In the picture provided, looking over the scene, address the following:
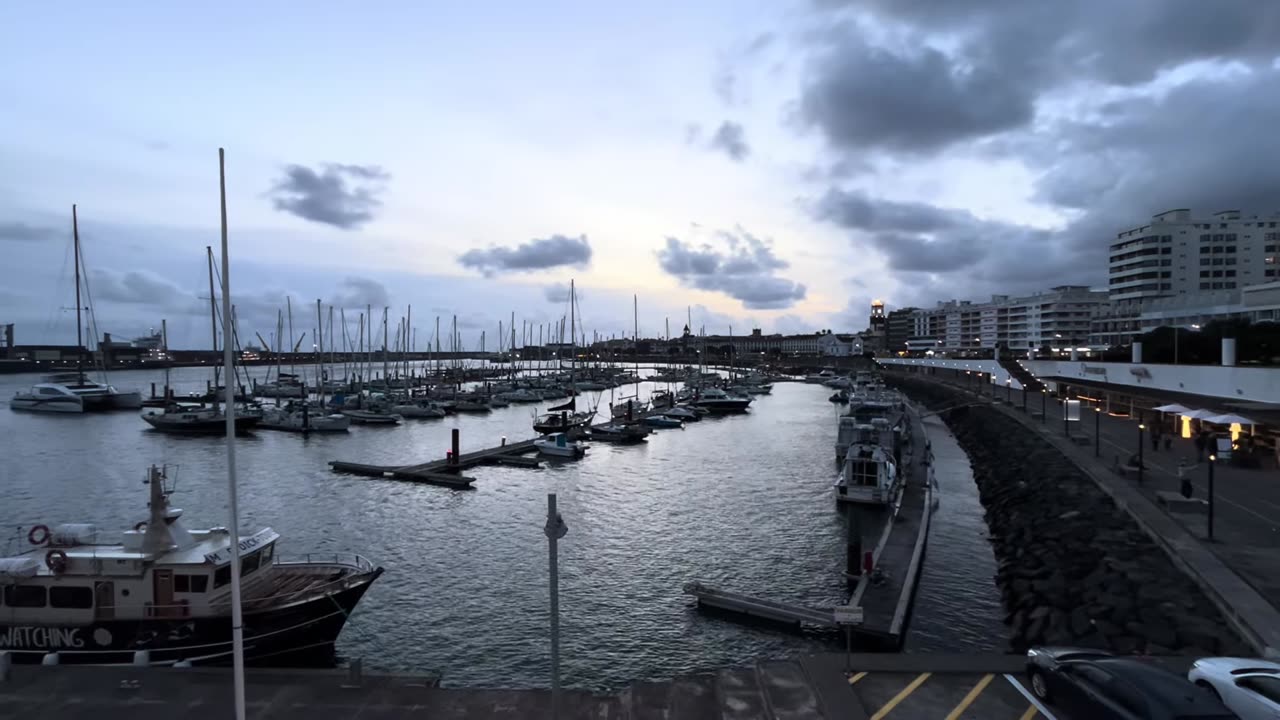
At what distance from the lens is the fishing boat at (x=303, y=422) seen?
69.9m

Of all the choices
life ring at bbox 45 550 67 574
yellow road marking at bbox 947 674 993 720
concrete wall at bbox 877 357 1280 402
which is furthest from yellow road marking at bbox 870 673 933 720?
concrete wall at bbox 877 357 1280 402

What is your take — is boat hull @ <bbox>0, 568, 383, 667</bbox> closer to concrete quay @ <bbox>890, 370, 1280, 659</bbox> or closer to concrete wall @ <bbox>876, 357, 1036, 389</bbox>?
concrete quay @ <bbox>890, 370, 1280, 659</bbox>

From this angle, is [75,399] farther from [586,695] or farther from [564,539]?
[586,695]

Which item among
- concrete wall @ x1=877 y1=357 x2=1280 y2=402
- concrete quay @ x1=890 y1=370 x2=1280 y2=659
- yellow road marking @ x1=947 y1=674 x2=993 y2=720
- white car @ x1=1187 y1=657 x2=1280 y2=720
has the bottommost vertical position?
yellow road marking @ x1=947 y1=674 x2=993 y2=720

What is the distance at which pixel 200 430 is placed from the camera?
232 ft

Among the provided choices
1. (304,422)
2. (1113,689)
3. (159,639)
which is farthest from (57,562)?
(304,422)

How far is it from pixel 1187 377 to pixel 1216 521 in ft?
68.7

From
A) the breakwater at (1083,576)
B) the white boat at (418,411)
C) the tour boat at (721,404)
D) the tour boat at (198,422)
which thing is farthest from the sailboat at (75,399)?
the breakwater at (1083,576)

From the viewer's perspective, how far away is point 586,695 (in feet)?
41.3

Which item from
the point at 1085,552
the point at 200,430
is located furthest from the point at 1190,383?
the point at 200,430

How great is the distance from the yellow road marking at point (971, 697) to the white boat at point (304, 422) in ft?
227

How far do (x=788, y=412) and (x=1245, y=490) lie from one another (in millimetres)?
69554

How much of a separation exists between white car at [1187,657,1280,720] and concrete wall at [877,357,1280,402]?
2576 centimetres

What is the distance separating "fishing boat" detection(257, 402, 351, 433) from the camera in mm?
69938
